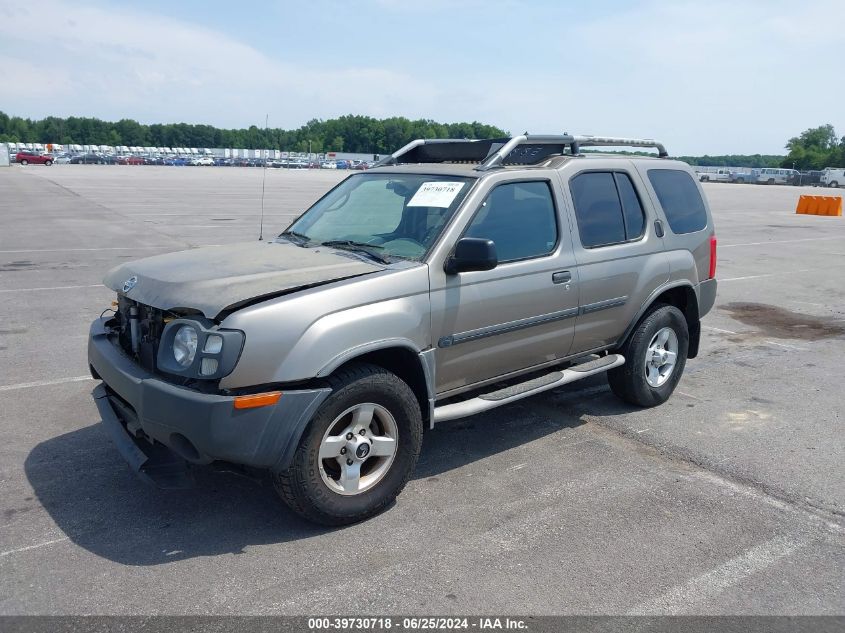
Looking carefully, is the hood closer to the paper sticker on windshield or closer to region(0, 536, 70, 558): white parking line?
the paper sticker on windshield

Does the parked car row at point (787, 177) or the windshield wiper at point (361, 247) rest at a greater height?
the parked car row at point (787, 177)

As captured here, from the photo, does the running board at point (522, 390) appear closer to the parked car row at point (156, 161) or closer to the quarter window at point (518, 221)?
the quarter window at point (518, 221)

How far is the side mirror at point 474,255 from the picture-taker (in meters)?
4.01

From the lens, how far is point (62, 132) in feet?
541

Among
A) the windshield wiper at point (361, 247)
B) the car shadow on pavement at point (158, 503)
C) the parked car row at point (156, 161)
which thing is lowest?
the car shadow on pavement at point (158, 503)

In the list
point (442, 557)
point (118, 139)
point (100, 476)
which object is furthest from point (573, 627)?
point (118, 139)

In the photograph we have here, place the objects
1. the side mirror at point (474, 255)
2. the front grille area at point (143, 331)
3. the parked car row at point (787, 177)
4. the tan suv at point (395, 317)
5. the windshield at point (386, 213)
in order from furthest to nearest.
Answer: the parked car row at point (787, 177), the windshield at point (386, 213), the side mirror at point (474, 255), the front grille area at point (143, 331), the tan suv at point (395, 317)

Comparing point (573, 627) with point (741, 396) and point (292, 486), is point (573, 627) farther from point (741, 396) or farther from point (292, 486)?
point (741, 396)

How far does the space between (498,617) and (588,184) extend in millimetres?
3222

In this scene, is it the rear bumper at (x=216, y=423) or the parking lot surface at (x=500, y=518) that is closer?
the parking lot surface at (x=500, y=518)

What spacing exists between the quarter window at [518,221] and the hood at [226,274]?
857mm

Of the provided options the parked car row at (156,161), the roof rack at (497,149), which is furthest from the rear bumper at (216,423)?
the parked car row at (156,161)

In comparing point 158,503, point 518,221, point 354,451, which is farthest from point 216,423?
point 518,221

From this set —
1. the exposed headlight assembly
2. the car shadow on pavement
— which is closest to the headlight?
the exposed headlight assembly
